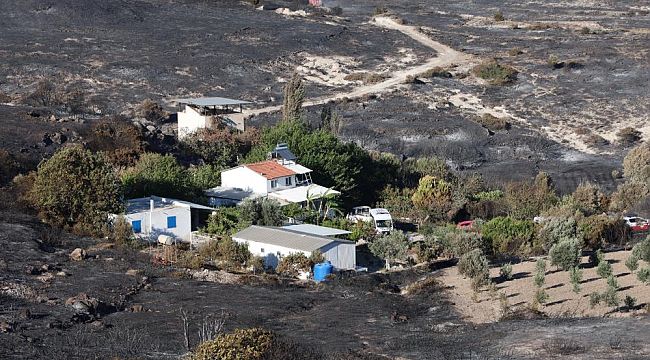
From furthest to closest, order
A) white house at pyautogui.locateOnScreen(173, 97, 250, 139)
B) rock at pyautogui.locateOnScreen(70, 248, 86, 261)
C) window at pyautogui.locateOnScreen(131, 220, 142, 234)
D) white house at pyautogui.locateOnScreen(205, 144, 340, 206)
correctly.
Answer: white house at pyautogui.locateOnScreen(173, 97, 250, 139) → white house at pyautogui.locateOnScreen(205, 144, 340, 206) → window at pyautogui.locateOnScreen(131, 220, 142, 234) → rock at pyautogui.locateOnScreen(70, 248, 86, 261)

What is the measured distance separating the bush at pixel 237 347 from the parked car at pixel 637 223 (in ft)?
93.0

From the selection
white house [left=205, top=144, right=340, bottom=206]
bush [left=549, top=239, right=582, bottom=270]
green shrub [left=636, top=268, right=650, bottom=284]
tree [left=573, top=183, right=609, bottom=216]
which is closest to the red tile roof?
white house [left=205, top=144, right=340, bottom=206]

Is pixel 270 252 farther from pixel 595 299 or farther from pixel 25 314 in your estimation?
pixel 595 299

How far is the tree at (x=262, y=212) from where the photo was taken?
47.8 meters

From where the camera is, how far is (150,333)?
33.3 metres

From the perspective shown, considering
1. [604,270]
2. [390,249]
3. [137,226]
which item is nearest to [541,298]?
[604,270]

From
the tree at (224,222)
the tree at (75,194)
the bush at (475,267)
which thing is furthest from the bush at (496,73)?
the bush at (475,267)

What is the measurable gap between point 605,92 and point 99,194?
48557 millimetres

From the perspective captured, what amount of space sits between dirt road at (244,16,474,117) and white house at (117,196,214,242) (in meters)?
29.9

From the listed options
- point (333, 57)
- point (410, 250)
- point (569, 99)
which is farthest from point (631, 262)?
point (333, 57)

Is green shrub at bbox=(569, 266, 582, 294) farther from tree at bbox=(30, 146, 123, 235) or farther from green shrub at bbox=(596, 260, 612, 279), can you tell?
tree at bbox=(30, 146, 123, 235)

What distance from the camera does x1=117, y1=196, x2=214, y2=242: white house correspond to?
46.5 m

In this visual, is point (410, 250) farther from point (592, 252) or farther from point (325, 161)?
point (325, 161)

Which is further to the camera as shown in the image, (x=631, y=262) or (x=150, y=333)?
(x=631, y=262)
